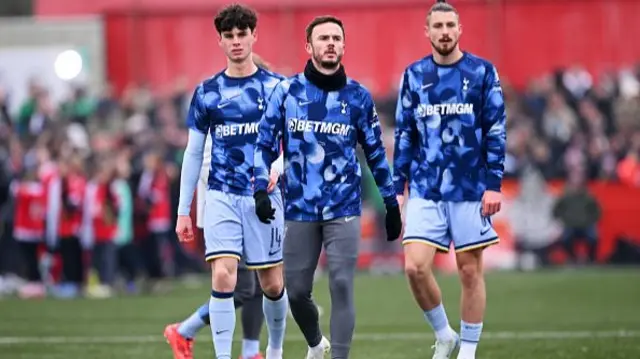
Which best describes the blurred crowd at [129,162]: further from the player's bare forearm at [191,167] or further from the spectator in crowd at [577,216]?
the player's bare forearm at [191,167]

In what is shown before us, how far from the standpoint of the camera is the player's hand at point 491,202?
36.6 feet

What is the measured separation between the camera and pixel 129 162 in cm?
2445

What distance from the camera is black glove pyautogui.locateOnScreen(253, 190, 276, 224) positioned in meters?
10.8

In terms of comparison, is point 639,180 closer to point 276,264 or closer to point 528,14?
point 528,14

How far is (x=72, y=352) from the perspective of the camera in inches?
543

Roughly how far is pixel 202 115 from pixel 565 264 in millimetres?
15142

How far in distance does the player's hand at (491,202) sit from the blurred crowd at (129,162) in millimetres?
12184

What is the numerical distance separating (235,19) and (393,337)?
463 centimetres

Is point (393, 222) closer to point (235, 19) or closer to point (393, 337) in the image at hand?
point (235, 19)

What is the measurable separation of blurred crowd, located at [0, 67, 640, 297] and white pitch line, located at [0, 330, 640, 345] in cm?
741

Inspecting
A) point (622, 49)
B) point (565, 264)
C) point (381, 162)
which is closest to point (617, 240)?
point (565, 264)

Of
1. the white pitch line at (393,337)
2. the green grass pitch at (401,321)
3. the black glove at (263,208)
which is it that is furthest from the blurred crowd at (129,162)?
the black glove at (263,208)

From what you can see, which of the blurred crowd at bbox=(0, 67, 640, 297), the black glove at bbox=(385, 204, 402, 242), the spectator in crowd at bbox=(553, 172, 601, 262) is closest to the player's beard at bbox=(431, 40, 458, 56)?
the black glove at bbox=(385, 204, 402, 242)

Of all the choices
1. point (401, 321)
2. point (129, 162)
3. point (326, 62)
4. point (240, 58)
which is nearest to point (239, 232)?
point (240, 58)
